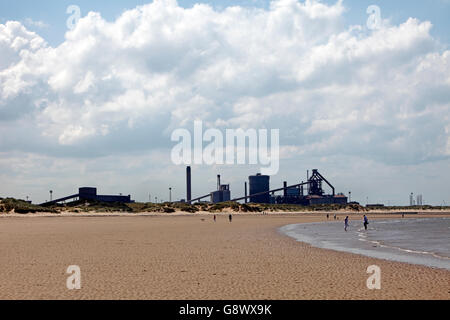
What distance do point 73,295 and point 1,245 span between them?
21.8 meters

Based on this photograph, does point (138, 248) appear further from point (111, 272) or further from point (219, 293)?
point (219, 293)

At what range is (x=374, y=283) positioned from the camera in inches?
727

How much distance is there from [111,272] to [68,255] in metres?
8.31

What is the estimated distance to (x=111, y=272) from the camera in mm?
21578

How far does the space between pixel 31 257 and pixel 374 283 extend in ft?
64.2

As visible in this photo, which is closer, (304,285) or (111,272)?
(304,285)

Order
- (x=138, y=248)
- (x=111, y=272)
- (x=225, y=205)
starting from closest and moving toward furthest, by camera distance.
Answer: (x=111, y=272) < (x=138, y=248) < (x=225, y=205)

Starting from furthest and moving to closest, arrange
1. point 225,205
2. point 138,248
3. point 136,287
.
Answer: point 225,205 < point 138,248 < point 136,287

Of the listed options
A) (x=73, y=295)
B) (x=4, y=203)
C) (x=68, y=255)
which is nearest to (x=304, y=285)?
(x=73, y=295)

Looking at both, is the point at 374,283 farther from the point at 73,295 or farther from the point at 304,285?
the point at 73,295
